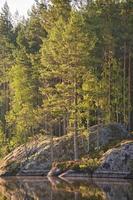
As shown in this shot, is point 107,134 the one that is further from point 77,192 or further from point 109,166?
point 77,192

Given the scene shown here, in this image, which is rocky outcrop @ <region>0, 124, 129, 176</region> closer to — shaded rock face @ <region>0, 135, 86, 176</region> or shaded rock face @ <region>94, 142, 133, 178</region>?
shaded rock face @ <region>0, 135, 86, 176</region>

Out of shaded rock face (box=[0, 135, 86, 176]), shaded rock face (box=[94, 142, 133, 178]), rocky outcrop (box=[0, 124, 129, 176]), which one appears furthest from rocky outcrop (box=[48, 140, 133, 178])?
shaded rock face (box=[0, 135, 86, 176])

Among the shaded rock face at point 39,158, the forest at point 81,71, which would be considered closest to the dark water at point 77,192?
the shaded rock face at point 39,158

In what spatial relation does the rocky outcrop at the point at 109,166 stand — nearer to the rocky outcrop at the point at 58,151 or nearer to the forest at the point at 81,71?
the forest at the point at 81,71

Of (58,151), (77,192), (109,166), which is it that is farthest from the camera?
(58,151)

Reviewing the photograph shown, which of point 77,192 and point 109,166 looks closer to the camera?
point 77,192

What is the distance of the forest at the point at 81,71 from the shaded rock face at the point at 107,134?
37.3 inches

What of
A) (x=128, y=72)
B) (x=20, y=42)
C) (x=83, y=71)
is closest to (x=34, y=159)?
(x=83, y=71)

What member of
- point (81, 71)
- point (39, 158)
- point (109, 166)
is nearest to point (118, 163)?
point (109, 166)

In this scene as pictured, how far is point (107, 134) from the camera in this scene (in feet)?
154

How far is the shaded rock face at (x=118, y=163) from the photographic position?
3859cm

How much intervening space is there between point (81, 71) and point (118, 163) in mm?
9814

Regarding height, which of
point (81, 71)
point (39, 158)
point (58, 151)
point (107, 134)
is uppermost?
point (81, 71)

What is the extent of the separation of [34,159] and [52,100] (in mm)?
5774
